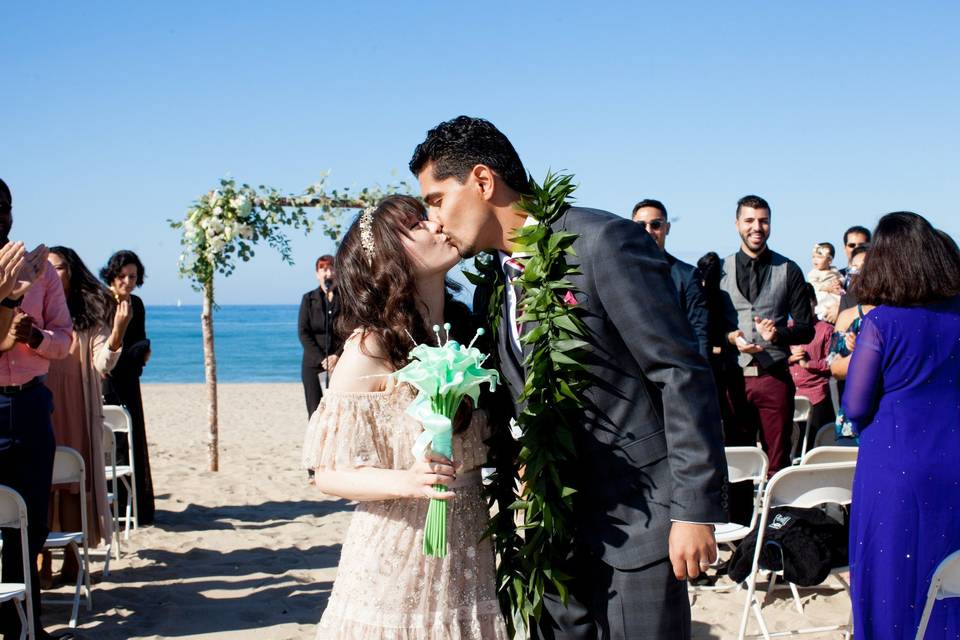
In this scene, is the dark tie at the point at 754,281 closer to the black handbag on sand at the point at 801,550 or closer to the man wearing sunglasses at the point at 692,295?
the man wearing sunglasses at the point at 692,295

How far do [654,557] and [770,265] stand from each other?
5017mm

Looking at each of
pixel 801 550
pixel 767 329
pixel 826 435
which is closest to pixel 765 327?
pixel 767 329

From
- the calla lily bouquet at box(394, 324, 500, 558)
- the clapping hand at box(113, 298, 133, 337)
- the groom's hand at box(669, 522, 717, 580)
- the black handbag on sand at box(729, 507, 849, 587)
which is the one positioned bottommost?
the black handbag on sand at box(729, 507, 849, 587)

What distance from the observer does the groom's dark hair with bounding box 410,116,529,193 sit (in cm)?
286

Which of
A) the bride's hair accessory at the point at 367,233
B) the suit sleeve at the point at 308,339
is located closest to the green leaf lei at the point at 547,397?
the bride's hair accessory at the point at 367,233

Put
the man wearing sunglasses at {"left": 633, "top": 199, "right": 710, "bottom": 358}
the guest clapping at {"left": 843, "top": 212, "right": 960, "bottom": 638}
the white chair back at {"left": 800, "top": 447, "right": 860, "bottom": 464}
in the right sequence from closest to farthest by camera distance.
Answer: the guest clapping at {"left": 843, "top": 212, "right": 960, "bottom": 638} < the white chair back at {"left": 800, "top": 447, "right": 860, "bottom": 464} < the man wearing sunglasses at {"left": 633, "top": 199, "right": 710, "bottom": 358}

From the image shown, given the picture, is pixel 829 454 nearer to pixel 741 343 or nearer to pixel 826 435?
pixel 741 343

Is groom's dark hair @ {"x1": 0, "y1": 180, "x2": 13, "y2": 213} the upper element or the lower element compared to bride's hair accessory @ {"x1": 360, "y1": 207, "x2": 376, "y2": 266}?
upper

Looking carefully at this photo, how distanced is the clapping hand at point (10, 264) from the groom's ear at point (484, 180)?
2612 mm

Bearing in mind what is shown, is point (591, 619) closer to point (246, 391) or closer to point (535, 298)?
point (535, 298)

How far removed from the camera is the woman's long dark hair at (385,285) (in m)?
2.88

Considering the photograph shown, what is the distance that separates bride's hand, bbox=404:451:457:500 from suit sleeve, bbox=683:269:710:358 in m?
4.16

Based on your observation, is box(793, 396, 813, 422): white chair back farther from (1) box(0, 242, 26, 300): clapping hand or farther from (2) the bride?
(1) box(0, 242, 26, 300): clapping hand

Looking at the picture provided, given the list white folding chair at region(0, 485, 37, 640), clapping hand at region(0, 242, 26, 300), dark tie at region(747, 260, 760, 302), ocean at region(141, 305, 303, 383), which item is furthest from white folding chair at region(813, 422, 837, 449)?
ocean at region(141, 305, 303, 383)
